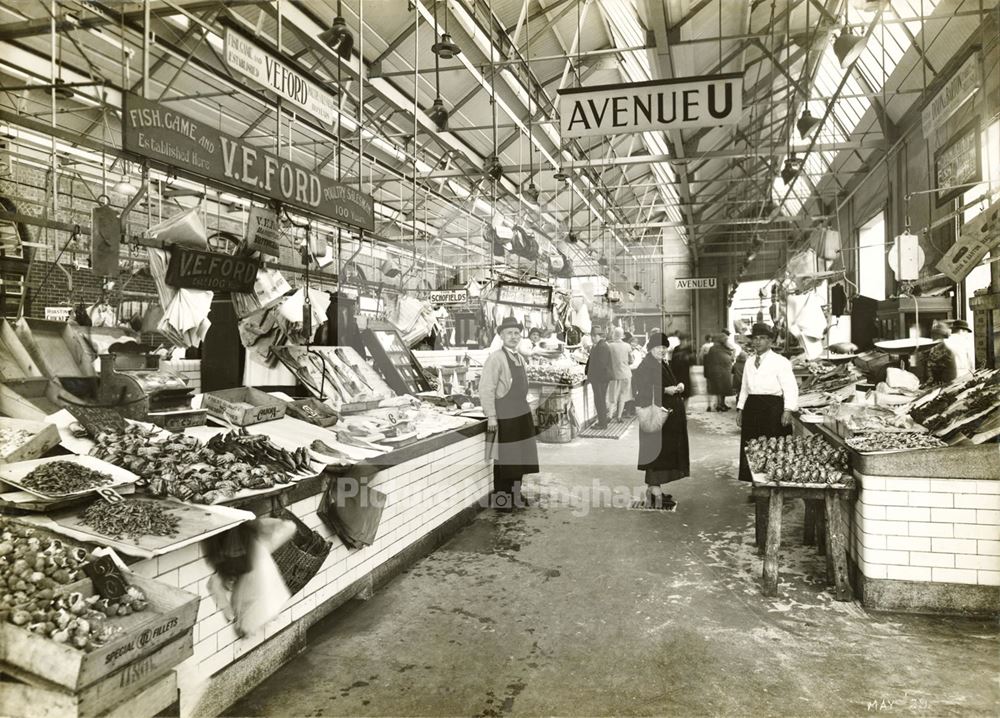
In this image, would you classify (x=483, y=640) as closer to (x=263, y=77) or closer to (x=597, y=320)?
(x=263, y=77)

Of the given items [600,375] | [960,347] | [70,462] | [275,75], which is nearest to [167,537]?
[70,462]

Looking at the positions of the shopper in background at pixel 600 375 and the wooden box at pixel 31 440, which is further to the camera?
the shopper in background at pixel 600 375

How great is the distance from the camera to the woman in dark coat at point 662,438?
6.43 meters

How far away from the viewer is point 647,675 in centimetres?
326

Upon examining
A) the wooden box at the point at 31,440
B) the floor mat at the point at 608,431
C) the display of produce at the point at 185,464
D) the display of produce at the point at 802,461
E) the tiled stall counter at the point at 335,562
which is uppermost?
the wooden box at the point at 31,440

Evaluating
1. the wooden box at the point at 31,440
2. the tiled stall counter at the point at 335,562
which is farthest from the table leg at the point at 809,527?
the wooden box at the point at 31,440

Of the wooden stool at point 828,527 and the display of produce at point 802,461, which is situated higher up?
the display of produce at point 802,461

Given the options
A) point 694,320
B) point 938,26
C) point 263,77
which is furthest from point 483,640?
point 694,320

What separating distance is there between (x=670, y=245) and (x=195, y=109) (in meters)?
23.6

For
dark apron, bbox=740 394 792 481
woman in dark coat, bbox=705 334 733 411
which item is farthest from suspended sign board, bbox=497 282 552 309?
woman in dark coat, bbox=705 334 733 411

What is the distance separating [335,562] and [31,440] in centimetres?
179

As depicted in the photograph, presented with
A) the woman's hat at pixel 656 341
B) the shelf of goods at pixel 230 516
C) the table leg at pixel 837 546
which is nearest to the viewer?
the shelf of goods at pixel 230 516

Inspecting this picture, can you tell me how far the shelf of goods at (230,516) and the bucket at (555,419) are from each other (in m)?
5.17

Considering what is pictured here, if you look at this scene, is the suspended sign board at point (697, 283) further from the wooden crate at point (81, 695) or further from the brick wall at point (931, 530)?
the wooden crate at point (81, 695)
